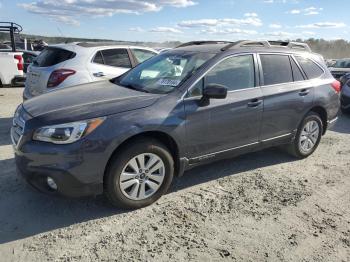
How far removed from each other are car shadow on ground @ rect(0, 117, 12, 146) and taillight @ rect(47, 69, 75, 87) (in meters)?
1.12

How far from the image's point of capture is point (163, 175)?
4.28 m

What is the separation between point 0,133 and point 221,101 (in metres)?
4.28

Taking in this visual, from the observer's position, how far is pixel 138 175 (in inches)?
161

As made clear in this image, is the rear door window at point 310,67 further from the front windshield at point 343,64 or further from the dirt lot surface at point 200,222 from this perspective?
the front windshield at point 343,64

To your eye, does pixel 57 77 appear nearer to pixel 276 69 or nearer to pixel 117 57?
pixel 117 57

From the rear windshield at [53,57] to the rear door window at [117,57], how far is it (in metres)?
0.67

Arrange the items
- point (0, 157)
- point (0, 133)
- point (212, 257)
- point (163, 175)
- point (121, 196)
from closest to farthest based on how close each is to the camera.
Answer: point (212, 257), point (121, 196), point (163, 175), point (0, 157), point (0, 133)

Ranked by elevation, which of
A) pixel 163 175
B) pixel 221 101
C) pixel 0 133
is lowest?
pixel 0 133

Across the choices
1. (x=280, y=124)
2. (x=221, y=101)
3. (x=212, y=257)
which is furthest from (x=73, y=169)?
(x=280, y=124)

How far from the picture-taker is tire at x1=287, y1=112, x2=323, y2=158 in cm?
579

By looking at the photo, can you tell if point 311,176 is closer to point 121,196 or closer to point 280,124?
point 280,124

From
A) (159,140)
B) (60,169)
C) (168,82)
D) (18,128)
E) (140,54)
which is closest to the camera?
(60,169)

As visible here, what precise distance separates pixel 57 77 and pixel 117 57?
137 cm

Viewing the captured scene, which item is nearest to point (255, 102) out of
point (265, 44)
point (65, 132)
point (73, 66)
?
point (265, 44)
